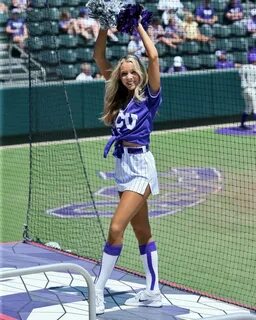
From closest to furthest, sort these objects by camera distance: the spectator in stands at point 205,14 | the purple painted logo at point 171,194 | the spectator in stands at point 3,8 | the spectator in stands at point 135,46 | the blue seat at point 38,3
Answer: the purple painted logo at point 171,194
the blue seat at point 38,3
the spectator in stands at point 135,46
the spectator in stands at point 3,8
the spectator in stands at point 205,14

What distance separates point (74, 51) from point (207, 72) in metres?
2.64

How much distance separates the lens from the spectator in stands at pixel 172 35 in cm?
1764

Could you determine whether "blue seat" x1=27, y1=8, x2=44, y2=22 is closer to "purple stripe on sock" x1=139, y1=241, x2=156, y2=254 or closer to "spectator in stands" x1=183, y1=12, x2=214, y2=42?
"purple stripe on sock" x1=139, y1=241, x2=156, y2=254

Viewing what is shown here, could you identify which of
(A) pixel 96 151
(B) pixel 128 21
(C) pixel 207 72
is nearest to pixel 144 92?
(B) pixel 128 21

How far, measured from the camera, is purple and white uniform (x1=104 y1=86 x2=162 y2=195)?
6.18 meters

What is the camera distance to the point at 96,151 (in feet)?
48.2

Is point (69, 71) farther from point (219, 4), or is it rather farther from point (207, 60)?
point (219, 4)

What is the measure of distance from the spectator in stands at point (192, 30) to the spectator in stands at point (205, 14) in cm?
22

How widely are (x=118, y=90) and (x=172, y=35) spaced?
38.3 ft

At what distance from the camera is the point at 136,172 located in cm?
618

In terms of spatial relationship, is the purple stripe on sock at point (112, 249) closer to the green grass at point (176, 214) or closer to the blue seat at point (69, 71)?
the green grass at point (176, 214)

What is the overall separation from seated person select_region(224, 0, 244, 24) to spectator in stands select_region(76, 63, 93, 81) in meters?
3.25

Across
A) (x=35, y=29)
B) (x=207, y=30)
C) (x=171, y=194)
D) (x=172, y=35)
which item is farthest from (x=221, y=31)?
(x=35, y=29)

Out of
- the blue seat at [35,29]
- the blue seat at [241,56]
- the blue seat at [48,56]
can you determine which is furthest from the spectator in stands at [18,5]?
the blue seat at [35,29]
